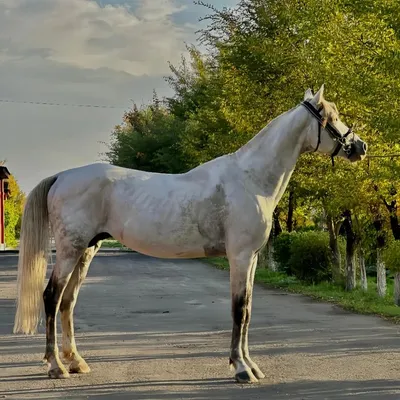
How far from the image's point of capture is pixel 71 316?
26.5 ft

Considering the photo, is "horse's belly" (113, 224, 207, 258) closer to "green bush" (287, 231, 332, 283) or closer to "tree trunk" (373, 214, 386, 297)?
"tree trunk" (373, 214, 386, 297)

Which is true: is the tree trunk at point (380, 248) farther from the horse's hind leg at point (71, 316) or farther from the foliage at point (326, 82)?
the horse's hind leg at point (71, 316)

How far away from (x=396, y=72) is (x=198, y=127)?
16749 mm

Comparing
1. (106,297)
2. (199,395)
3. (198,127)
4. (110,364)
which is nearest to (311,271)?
(106,297)

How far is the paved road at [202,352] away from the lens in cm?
695

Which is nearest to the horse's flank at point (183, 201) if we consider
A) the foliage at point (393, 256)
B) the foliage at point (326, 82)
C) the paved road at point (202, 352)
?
the paved road at point (202, 352)

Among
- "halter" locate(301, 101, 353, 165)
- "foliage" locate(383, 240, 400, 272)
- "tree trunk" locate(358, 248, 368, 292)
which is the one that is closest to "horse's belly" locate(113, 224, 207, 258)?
"halter" locate(301, 101, 353, 165)

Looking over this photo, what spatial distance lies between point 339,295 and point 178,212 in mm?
10001

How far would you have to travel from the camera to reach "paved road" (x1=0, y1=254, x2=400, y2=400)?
22.8 feet

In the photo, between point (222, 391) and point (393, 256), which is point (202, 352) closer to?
point (222, 391)

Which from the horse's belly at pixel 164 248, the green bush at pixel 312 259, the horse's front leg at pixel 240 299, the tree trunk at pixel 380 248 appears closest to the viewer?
the horse's front leg at pixel 240 299

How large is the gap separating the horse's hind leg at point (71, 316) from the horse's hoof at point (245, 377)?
1593 mm

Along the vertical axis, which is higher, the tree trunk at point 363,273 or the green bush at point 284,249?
the green bush at point 284,249

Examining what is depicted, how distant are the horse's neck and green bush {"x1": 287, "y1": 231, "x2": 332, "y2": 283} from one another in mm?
13206
